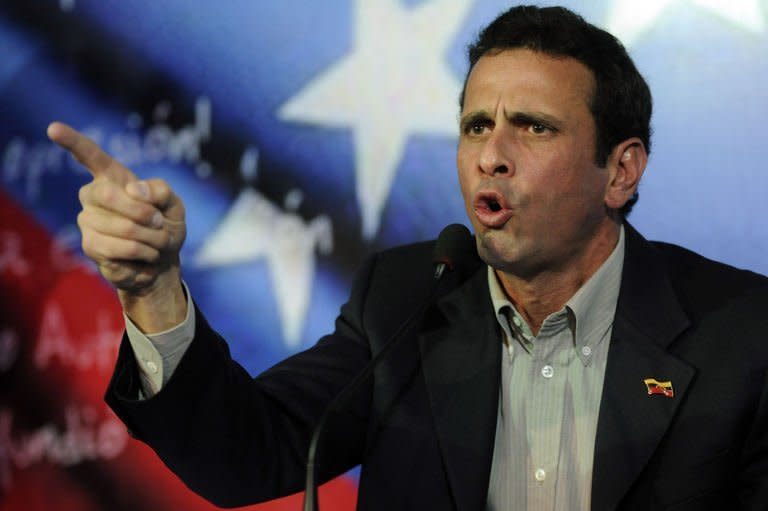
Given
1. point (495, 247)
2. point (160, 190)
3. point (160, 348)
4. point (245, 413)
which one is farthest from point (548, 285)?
point (160, 190)

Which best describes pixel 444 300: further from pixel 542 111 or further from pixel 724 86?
pixel 724 86

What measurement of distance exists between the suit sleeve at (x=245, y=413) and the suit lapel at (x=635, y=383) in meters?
0.53

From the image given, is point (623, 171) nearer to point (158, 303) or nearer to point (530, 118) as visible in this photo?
point (530, 118)

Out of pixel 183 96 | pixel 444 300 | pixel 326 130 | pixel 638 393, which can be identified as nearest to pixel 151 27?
pixel 183 96

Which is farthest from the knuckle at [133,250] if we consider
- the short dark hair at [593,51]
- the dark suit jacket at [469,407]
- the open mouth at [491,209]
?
the short dark hair at [593,51]

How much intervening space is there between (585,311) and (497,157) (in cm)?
40

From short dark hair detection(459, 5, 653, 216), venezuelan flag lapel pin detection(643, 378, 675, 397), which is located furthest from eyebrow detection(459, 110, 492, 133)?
venezuelan flag lapel pin detection(643, 378, 675, 397)

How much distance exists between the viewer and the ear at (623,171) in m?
2.24

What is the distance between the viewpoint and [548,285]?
2180 mm

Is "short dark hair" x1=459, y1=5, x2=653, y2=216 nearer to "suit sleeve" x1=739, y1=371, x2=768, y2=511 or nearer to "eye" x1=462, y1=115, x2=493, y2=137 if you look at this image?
"eye" x1=462, y1=115, x2=493, y2=137

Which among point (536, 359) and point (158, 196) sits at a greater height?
point (158, 196)

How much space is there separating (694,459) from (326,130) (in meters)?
1.58

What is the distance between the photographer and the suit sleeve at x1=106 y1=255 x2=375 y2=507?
1.66 meters

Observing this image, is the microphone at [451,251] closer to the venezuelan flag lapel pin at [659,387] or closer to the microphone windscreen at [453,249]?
the microphone windscreen at [453,249]
